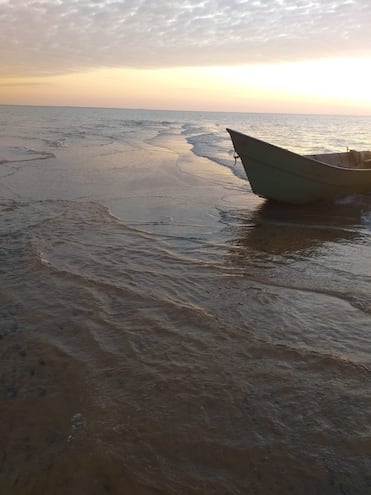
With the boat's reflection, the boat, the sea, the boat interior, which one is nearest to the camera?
the sea

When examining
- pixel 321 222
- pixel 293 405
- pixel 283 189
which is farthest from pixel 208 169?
pixel 293 405

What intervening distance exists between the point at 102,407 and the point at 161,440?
59 centimetres

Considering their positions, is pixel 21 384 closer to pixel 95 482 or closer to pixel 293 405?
pixel 95 482

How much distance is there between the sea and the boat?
2.29 m

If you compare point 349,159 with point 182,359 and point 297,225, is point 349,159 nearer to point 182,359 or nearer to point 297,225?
point 297,225

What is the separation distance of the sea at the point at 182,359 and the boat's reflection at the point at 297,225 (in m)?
0.09

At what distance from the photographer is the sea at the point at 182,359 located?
287 cm

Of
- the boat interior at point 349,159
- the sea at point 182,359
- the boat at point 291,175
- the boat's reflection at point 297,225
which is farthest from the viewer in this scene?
the boat interior at point 349,159

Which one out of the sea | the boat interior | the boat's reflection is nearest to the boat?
the boat's reflection

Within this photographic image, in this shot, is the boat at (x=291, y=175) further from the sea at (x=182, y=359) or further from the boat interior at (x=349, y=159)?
the sea at (x=182, y=359)

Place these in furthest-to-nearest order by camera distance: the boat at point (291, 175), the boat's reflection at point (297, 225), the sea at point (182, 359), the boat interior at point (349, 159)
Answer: the boat interior at point (349, 159)
the boat at point (291, 175)
the boat's reflection at point (297, 225)
the sea at point (182, 359)

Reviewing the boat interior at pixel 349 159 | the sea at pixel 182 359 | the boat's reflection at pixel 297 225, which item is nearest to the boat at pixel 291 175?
the boat's reflection at pixel 297 225

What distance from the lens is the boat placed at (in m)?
10.4

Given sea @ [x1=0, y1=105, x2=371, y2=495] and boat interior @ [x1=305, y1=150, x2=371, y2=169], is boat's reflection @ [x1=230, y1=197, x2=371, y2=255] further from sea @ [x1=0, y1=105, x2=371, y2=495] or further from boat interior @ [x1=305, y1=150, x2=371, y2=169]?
boat interior @ [x1=305, y1=150, x2=371, y2=169]
